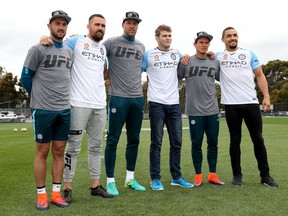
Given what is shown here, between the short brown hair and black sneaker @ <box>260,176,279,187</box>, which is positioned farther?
the short brown hair

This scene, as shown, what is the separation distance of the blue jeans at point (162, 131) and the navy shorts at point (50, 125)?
1.41 m

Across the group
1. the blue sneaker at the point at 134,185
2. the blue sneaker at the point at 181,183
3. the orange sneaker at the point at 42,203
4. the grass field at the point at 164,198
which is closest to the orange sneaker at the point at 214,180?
the grass field at the point at 164,198

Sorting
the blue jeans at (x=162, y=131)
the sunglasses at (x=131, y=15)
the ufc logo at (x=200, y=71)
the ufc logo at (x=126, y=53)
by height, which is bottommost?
the blue jeans at (x=162, y=131)

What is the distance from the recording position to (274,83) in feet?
214

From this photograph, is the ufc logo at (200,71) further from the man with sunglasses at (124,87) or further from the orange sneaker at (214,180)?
the orange sneaker at (214,180)

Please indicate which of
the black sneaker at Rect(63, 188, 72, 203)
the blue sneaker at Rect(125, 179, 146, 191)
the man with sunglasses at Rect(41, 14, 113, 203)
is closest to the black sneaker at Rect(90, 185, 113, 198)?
the man with sunglasses at Rect(41, 14, 113, 203)

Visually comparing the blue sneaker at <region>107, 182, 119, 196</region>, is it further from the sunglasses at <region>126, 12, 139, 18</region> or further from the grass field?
the sunglasses at <region>126, 12, 139, 18</region>

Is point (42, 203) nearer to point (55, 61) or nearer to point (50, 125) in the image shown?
point (50, 125)

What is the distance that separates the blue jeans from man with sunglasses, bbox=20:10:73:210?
142cm

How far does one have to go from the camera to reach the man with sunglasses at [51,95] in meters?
4.18

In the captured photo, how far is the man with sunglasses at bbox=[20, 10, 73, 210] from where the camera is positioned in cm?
418

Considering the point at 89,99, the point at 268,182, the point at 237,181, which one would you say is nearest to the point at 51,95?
the point at 89,99

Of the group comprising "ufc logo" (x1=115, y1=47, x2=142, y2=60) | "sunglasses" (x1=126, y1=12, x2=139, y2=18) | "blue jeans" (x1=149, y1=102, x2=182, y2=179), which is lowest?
"blue jeans" (x1=149, y1=102, x2=182, y2=179)

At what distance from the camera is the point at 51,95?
13.8 feet
